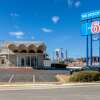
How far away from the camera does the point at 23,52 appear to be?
66.9 m

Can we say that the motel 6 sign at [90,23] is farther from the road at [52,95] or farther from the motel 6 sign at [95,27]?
the road at [52,95]

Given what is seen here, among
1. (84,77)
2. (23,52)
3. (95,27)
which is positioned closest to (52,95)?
(84,77)

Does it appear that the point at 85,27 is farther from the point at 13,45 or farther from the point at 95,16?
the point at 13,45

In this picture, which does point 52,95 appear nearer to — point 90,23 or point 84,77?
point 84,77

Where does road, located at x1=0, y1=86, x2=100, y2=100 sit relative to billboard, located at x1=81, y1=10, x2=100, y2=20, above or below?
below

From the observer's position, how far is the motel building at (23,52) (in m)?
65.9

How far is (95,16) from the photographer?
61188 mm

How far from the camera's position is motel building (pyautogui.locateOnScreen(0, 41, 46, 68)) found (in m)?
65.9

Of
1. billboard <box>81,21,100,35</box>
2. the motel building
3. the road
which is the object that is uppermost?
billboard <box>81,21,100,35</box>

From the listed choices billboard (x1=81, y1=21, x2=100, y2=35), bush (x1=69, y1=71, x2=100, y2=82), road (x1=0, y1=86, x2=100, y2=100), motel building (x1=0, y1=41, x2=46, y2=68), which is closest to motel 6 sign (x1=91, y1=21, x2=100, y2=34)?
billboard (x1=81, y1=21, x2=100, y2=35)

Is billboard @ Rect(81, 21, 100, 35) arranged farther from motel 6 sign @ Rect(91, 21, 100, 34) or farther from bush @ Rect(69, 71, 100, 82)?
bush @ Rect(69, 71, 100, 82)

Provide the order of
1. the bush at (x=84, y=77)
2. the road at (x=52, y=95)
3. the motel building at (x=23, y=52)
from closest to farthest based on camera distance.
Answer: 1. the road at (x=52, y=95)
2. the bush at (x=84, y=77)
3. the motel building at (x=23, y=52)

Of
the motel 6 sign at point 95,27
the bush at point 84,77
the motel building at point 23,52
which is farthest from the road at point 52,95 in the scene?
the motel building at point 23,52

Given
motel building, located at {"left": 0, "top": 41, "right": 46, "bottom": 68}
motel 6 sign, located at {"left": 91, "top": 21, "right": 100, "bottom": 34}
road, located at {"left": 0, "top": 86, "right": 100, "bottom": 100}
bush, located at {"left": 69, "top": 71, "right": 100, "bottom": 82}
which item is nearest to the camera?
road, located at {"left": 0, "top": 86, "right": 100, "bottom": 100}
